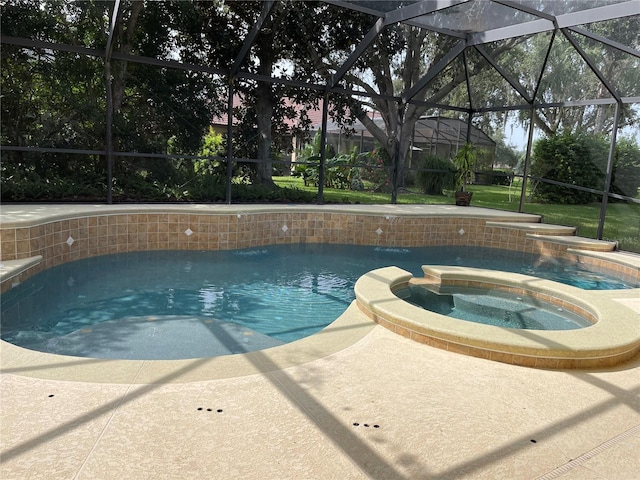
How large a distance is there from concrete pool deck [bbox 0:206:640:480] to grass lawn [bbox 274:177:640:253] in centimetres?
630

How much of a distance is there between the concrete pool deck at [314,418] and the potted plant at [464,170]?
8072 millimetres

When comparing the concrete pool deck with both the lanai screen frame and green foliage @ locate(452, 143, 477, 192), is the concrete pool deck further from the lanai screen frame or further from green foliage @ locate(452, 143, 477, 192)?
green foliage @ locate(452, 143, 477, 192)

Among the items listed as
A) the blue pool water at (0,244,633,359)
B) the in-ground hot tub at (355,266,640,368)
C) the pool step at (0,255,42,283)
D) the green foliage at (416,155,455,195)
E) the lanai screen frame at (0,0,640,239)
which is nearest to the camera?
the in-ground hot tub at (355,266,640,368)

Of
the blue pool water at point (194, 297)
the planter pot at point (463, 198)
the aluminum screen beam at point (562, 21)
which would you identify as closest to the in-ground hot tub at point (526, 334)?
the blue pool water at point (194, 297)

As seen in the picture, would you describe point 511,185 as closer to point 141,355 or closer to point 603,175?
point 603,175

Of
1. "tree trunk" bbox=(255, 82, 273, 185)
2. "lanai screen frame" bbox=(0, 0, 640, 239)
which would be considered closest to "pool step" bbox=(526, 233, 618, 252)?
"lanai screen frame" bbox=(0, 0, 640, 239)

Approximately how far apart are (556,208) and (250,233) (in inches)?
264

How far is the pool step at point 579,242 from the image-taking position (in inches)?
306

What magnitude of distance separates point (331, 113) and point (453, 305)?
293 inches

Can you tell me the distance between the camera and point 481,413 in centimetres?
241

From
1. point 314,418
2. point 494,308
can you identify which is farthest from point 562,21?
point 314,418

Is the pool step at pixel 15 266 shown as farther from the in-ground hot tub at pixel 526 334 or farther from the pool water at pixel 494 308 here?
the pool water at pixel 494 308

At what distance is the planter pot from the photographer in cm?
1083

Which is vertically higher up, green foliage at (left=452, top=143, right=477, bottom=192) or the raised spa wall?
green foliage at (left=452, top=143, right=477, bottom=192)
